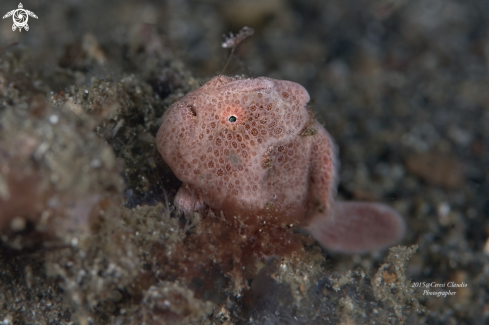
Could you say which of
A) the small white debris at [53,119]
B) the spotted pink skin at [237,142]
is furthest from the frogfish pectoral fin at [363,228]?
the small white debris at [53,119]

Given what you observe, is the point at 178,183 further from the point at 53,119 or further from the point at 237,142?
the point at 53,119

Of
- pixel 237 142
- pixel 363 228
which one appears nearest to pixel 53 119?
pixel 237 142

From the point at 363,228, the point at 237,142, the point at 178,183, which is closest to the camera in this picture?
the point at 237,142

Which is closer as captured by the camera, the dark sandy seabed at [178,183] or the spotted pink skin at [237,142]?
the dark sandy seabed at [178,183]

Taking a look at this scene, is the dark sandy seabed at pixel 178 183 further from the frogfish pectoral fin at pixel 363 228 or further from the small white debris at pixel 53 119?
the frogfish pectoral fin at pixel 363 228

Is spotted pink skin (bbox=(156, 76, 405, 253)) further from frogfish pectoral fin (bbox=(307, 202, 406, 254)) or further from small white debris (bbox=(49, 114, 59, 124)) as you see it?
frogfish pectoral fin (bbox=(307, 202, 406, 254))

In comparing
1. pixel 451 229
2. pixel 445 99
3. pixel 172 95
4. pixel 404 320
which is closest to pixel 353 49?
pixel 445 99
